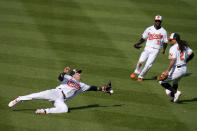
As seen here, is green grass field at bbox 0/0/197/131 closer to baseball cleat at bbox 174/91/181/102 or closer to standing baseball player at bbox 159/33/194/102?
baseball cleat at bbox 174/91/181/102

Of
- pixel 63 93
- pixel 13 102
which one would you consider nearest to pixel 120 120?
pixel 63 93

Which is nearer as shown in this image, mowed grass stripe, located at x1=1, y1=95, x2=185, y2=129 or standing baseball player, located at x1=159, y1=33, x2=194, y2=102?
mowed grass stripe, located at x1=1, y1=95, x2=185, y2=129

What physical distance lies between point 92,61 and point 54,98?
443cm

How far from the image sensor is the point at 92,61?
14.7 meters

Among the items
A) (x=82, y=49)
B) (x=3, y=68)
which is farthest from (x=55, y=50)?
(x=3, y=68)

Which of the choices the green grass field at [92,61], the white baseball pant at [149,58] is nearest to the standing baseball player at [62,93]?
the green grass field at [92,61]

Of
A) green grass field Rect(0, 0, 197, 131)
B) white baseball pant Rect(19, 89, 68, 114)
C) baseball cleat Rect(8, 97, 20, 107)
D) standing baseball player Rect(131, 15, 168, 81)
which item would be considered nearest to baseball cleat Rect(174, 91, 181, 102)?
green grass field Rect(0, 0, 197, 131)

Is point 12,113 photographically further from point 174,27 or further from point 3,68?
point 174,27

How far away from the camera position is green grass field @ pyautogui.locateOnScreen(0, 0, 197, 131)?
33.1 ft

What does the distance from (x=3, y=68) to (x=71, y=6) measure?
809 cm

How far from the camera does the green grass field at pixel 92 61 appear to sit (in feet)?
33.1

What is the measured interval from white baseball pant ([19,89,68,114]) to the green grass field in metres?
0.15

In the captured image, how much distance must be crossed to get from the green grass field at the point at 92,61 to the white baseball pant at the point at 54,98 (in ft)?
0.50

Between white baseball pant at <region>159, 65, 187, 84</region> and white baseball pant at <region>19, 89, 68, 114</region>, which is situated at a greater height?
white baseball pant at <region>159, 65, 187, 84</region>
